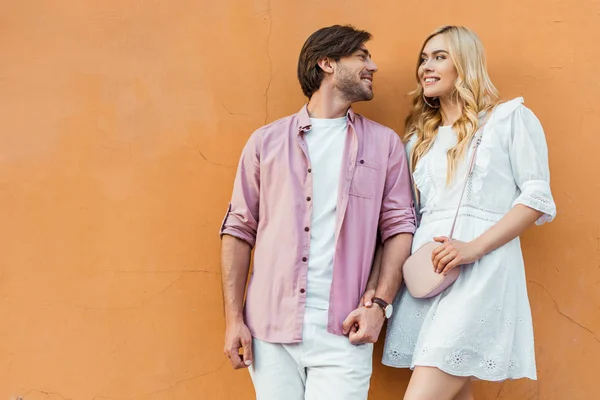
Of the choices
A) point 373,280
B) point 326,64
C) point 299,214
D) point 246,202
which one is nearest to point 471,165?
point 373,280

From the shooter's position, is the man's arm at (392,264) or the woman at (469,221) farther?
the man's arm at (392,264)

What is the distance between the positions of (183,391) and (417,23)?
78.3 inches

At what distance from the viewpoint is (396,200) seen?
3221 mm

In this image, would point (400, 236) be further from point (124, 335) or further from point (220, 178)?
point (124, 335)

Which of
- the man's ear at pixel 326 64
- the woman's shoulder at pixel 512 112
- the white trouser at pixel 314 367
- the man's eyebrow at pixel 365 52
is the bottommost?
the white trouser at pixel 314 367

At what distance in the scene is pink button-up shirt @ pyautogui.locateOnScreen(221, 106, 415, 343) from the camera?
3076mm

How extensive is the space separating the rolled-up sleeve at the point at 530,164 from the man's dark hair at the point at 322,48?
0.77m

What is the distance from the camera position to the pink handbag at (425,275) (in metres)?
2.95

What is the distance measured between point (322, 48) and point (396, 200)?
758 millimetres

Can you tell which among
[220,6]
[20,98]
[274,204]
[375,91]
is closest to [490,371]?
[274,204]

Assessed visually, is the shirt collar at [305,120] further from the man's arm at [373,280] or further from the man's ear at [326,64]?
the man's arm at [373,280]

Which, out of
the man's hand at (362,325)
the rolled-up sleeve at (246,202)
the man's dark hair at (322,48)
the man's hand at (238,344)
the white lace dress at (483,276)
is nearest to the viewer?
the white lace dress at (483,276)

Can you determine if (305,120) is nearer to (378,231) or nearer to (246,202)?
(246,202)

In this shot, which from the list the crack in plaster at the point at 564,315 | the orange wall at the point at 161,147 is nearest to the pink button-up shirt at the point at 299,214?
the orange wall at the point at 161,147
